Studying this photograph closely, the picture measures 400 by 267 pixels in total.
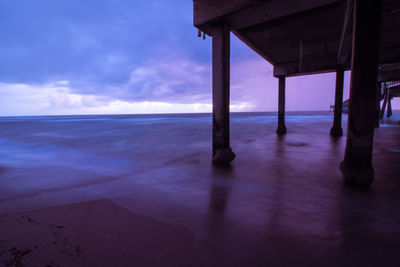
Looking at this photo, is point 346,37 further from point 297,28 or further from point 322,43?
point 297,28

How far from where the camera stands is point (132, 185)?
15.1ft

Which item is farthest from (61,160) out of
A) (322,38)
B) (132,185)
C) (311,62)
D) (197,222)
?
(311,62)

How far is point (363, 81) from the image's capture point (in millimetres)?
3664

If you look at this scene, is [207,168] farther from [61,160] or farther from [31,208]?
[61,160]

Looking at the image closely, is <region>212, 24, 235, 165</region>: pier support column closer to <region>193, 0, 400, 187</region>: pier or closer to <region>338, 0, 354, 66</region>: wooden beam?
<region>193, 0, 400, 187</region>: pier

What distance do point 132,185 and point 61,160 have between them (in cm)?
489

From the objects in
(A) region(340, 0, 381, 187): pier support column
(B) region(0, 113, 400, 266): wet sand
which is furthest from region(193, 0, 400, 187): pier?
(B) region(0, 113, 400, 266): wet sand

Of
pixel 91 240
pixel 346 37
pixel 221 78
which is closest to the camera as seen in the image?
pixel 91 240

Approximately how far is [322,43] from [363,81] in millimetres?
6540

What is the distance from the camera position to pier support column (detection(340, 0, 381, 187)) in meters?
3.58

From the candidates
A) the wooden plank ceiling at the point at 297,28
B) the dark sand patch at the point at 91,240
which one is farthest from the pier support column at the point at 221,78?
the dark sand patch at the point at 91,240

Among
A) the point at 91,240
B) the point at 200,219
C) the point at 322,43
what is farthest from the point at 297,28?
the point at 91,240

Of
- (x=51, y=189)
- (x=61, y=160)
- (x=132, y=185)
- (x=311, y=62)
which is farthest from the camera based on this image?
(x=311, y=62)

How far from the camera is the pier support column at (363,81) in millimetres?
3582
